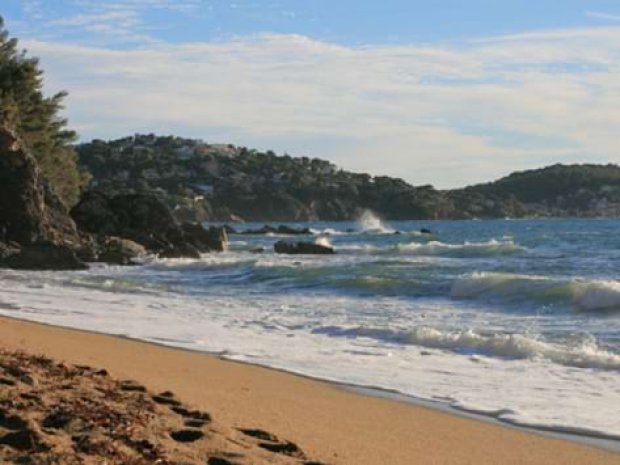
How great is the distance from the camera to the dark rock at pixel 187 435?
235 inches

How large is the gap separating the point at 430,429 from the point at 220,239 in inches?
1768

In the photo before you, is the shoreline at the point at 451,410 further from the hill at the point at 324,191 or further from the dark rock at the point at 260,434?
the hill at the point at 324,191

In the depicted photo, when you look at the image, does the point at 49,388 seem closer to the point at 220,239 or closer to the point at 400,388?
the point at 400,388

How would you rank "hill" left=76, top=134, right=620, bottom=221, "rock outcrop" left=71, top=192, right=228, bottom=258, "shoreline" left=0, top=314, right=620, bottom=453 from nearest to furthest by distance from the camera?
1. "shoreline" left=0, top=314, right=620, bottom=453
2. "rock outcrop" left=71, top=192, right=228, bottom=258
3. "hill" left=76, top=134, right=620, bottom=221

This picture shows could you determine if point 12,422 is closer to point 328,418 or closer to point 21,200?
point 328,418

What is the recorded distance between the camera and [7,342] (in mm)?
10945

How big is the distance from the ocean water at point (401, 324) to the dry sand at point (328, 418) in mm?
583

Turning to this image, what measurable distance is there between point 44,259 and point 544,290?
18639 mm

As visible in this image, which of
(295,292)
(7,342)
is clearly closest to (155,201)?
(295,292)

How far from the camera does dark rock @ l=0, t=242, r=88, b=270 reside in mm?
31969

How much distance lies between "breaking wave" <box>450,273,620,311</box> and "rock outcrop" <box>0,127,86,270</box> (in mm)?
15601

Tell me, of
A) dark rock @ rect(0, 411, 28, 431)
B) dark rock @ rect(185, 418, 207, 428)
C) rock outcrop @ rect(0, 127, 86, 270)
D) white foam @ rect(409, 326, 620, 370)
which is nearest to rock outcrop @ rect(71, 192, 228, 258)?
rock outcrop @ rect(0, 127, 86, 270)

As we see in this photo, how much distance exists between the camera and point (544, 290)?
20.8 metres

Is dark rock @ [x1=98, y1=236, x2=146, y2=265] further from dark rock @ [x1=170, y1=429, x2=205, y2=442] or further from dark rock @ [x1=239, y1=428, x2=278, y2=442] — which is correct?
dark rock @ [x1=170, y1=429, x2=205, y2=442]
